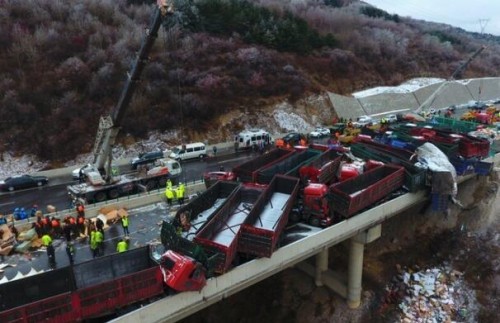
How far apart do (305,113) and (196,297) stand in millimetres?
39583

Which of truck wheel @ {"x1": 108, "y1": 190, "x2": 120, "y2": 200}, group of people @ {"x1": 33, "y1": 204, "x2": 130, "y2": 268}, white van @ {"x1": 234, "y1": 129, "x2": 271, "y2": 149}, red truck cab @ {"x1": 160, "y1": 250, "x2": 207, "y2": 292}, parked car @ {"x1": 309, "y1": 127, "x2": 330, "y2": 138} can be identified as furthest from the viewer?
parked car @ {"x1": 309, "y1": 127, "x2": 330, "y2": 138}

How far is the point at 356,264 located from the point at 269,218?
584 centimetres

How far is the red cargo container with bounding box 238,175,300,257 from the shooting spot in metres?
14.2

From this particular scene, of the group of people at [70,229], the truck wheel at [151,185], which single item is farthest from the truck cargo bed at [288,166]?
the truck wheel at [151,185]

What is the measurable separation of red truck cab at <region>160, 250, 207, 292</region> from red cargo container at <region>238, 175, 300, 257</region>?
94.6 inches

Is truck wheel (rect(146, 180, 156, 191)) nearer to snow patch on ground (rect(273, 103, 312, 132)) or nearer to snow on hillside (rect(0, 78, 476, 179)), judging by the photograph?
snow on hillside (rect(0, 78, 476, 179))

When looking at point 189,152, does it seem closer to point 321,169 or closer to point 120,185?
point 120,185

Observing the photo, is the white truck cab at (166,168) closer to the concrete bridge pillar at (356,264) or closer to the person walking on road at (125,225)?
the person walking on road at (125,225)

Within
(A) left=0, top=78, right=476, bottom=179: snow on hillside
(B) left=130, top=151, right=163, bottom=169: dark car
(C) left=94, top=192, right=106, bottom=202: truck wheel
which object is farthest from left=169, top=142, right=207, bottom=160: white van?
(C) left=94, top=192, right=106, bottom=202: truck wheel

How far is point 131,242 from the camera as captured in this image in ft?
58.4

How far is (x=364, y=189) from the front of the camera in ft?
66.3

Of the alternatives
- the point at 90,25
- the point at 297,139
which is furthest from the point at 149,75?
the point at 297,139

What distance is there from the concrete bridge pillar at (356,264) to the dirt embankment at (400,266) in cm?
67

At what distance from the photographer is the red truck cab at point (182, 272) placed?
39.1ft
